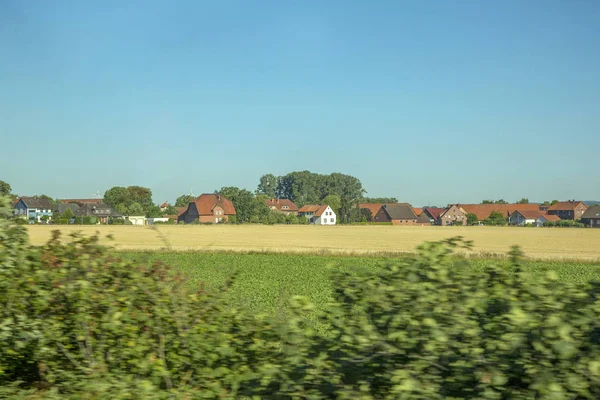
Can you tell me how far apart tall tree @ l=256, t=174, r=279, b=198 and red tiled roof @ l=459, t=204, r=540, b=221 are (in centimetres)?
6118

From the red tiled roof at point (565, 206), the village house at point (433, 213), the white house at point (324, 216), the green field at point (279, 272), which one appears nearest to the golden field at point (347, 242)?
the green field at point (279, 272)

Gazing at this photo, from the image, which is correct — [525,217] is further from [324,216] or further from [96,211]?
[96,211]

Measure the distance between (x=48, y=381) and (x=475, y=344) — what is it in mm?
3545

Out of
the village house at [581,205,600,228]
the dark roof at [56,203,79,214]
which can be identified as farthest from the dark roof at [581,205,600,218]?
the dark roof at [56,203,79,214]

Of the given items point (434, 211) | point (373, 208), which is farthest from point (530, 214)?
point (373, 208)

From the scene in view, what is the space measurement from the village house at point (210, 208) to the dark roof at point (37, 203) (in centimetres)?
2843

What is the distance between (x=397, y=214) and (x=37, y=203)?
2847 inches

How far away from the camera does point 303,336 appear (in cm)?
323

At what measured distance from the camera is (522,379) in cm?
252

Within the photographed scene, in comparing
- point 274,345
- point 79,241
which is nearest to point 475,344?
point 274,345

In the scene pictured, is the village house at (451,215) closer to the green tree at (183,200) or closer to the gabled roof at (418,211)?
→ the gabled roof at (418,211)

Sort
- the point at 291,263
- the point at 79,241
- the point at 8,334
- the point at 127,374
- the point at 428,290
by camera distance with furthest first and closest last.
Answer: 1. the point at 291,263
2. the point at 79,241
3. the point at 8,334
4. the point at 127,374
5. the point at 428,290

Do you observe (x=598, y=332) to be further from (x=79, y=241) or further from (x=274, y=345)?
(x=79, y=241)

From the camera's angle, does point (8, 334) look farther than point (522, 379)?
Yes
